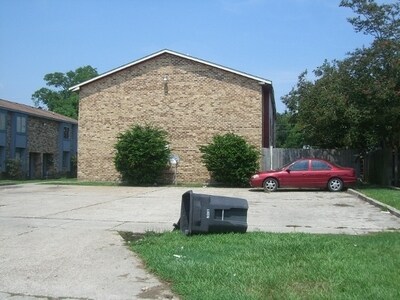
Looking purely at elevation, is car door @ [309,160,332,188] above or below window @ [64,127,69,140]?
below

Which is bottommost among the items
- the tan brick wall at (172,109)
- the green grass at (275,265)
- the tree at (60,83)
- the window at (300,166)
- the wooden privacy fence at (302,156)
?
the green grass at (275,265)

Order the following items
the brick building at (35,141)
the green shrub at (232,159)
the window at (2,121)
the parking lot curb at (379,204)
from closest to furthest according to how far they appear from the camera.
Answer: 1. the parking lot curb at (379,204)
2. the green shrub at (232,159)
3. the window at (2,121)
4. the brick building at (35,141)

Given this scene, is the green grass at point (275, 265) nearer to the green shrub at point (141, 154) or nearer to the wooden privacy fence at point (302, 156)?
the green shrub at point (141, 154)

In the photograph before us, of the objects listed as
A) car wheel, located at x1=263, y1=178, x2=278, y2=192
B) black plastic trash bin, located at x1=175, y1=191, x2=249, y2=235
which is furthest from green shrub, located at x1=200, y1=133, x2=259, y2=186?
black plastic trash bin, located at x1=175, y1=191, x2=249, y2=235

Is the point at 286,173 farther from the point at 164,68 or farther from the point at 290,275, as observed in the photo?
the point at 290,275

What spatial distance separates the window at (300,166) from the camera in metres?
22.9

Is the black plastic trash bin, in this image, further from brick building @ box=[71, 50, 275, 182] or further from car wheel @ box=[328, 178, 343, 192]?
brick building @ box=[71, 50, 275, 182]

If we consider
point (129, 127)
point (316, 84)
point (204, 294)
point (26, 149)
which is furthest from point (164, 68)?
point (204, 294)

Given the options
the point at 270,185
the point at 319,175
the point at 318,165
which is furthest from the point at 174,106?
the point at 319,175

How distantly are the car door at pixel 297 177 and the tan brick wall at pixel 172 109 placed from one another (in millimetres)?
6006

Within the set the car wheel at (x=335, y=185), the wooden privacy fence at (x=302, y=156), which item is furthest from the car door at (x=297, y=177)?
the wooden privacy fence at (x=302, y=156)

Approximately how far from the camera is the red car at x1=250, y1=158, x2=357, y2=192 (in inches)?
896

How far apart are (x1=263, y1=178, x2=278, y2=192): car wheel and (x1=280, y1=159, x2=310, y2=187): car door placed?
0.32m

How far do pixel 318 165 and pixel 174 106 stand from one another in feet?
33.4
